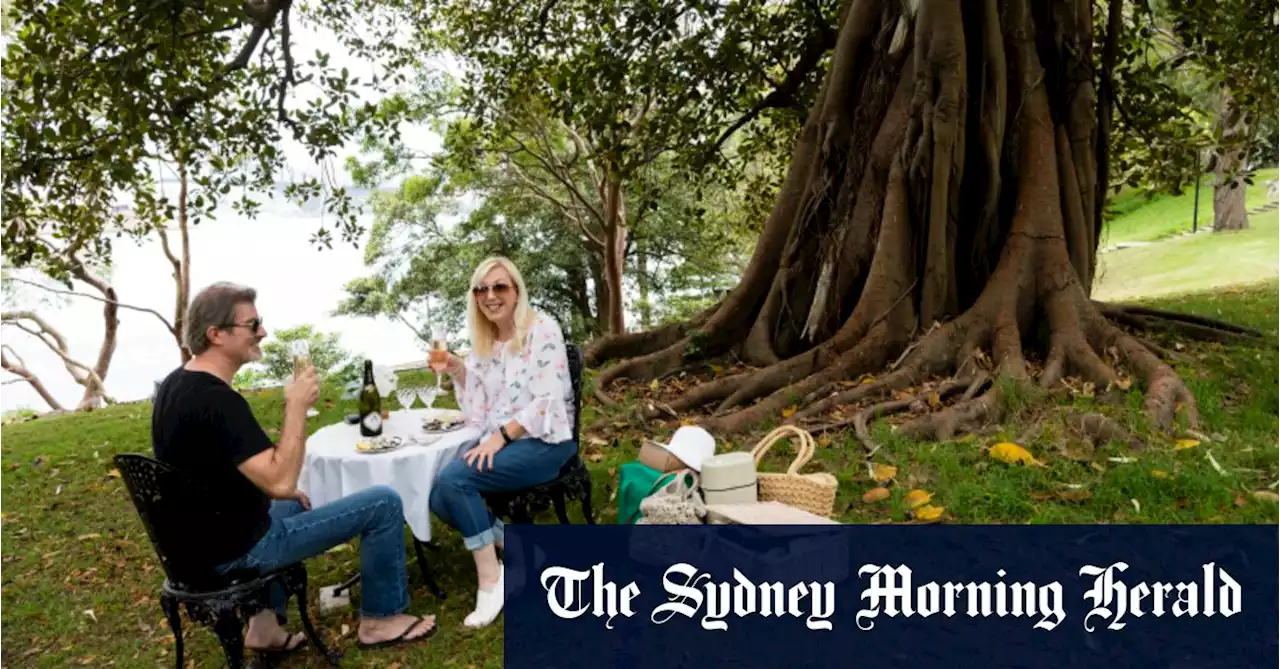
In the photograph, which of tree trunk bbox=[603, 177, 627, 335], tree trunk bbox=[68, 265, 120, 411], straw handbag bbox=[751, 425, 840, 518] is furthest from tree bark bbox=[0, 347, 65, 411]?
straw handbag bbox=[751, 425, 840, 518]

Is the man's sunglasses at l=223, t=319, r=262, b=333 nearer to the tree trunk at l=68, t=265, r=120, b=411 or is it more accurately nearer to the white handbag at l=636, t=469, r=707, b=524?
the white handbag at l=636, t=469, r=707, b=524

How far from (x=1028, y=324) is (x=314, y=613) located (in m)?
5.05

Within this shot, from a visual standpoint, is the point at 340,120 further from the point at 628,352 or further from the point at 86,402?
the point at 86,402

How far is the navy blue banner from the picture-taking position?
3195mm

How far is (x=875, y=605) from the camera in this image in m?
3.38

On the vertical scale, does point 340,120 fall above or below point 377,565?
above

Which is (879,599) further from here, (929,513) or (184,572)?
(184,572)

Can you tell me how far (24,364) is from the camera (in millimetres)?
22172

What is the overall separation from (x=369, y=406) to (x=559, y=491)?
0.94m

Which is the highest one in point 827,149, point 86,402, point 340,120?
point 340,120

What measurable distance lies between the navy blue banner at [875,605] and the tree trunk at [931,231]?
6.57 feet

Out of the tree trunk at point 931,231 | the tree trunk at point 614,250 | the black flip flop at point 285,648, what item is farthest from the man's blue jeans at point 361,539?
the tree trunk at point 614,250

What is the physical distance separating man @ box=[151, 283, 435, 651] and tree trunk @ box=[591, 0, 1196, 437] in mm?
2788

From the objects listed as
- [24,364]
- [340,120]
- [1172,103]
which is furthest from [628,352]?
[24,364]
